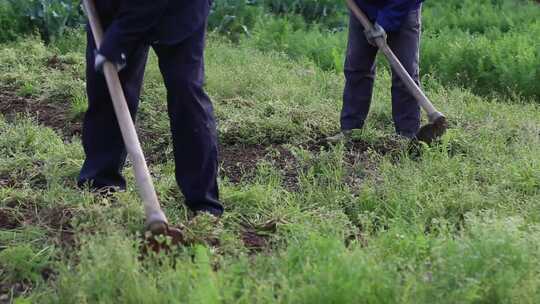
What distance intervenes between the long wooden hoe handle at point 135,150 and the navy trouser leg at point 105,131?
300mm

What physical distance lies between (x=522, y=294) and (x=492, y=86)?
4554 mm

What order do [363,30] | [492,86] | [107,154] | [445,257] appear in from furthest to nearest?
[492,86] < [363,30] < [107,154] < [445,257]

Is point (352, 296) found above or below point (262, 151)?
above

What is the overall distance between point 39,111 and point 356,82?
230cm

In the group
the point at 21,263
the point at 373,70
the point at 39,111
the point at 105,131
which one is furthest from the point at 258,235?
the point at 39,111

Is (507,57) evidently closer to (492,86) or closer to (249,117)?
(492,86)

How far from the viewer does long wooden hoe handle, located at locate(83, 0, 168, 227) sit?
10.9 feet

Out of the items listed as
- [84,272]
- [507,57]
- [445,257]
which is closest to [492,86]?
[507,57]

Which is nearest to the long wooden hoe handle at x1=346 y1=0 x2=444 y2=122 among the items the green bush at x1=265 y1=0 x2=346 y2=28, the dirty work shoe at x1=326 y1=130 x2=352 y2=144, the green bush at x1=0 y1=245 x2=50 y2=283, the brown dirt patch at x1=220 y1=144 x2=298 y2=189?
the dirty work shoe at x1=326 y1=130 x2=352 y2=144

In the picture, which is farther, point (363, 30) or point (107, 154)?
point (363, 30)

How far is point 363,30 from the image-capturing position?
5.25 metres

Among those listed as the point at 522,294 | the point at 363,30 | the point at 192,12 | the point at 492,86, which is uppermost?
the point at 192,12

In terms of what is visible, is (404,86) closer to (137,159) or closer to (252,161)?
(252,161)

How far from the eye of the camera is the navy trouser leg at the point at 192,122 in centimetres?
373
